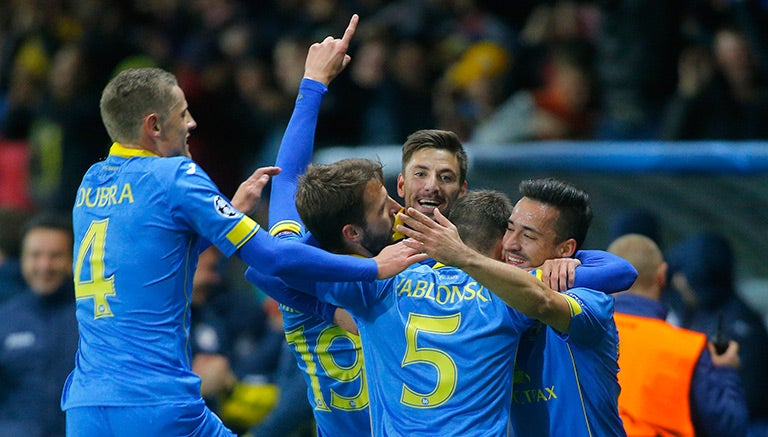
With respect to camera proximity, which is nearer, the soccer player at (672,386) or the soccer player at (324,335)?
the soccer player at (324,335)

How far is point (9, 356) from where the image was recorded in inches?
302

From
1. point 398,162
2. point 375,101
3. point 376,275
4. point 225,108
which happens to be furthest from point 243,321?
point 376,275

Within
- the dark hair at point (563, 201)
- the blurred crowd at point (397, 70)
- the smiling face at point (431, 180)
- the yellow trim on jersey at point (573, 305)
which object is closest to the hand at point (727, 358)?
the dark hair at point (563, 201)

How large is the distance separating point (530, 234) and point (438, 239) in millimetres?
726

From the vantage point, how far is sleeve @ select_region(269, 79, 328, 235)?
5.27 meters

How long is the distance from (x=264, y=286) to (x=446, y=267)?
784 millimetres

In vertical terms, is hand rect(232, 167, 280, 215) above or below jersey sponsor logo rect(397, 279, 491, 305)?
above

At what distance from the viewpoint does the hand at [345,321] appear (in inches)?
193

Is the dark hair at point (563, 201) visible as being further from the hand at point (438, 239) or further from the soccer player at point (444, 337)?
the hand at point (438, 239)

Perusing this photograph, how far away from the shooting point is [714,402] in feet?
18.1

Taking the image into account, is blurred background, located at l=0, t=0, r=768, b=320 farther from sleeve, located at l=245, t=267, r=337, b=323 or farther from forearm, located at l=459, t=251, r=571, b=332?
forearm, located at l=459, t=251, r=571, b=332

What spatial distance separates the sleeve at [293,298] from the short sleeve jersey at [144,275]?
347mm

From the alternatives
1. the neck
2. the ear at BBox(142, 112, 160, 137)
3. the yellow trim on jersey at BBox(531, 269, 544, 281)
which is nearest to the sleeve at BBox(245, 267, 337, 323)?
the ear at BBox(142, 112, 160, 137)

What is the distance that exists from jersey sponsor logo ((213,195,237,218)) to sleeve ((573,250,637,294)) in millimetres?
1297
